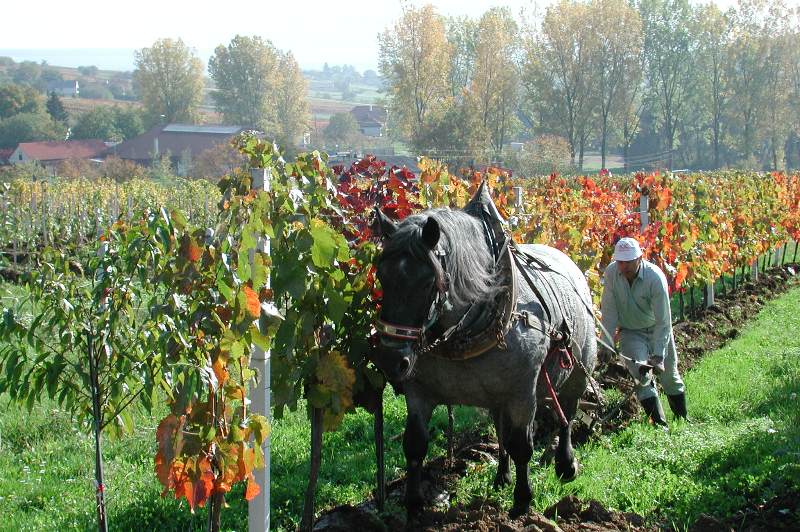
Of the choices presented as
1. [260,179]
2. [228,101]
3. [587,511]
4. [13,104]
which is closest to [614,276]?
[587,511]

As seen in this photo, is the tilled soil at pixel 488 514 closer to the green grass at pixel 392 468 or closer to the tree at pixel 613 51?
the green grass at pixel 392 468

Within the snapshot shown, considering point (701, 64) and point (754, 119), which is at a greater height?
point (701, 64)

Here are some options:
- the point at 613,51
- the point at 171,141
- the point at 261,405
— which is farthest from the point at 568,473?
the point at 171,141

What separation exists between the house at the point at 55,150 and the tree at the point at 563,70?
38578 millimetres

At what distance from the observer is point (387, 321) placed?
4164 mm

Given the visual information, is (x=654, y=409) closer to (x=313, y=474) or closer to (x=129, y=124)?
(x=313, y=474)

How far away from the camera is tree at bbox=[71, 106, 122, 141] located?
93.5 meters

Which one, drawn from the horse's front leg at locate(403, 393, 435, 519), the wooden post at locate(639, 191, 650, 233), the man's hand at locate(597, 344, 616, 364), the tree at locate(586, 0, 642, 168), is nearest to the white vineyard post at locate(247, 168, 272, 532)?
the horse's front leg at locate(403, 393, 435, 519)

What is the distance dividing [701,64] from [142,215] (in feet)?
247

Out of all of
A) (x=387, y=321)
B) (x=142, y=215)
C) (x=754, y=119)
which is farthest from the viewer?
(x=754, y=119)

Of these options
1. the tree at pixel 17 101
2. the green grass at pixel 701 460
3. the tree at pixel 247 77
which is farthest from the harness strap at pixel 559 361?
the tree at pixel 17 101

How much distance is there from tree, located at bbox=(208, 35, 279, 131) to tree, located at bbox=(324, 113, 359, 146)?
9.35 metres

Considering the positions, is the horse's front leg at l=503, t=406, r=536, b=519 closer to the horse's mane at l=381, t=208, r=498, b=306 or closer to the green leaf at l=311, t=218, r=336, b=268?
the horse's mane at l=381, t=208, r=498, b=306

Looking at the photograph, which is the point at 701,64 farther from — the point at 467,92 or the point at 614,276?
the point at 614,276
